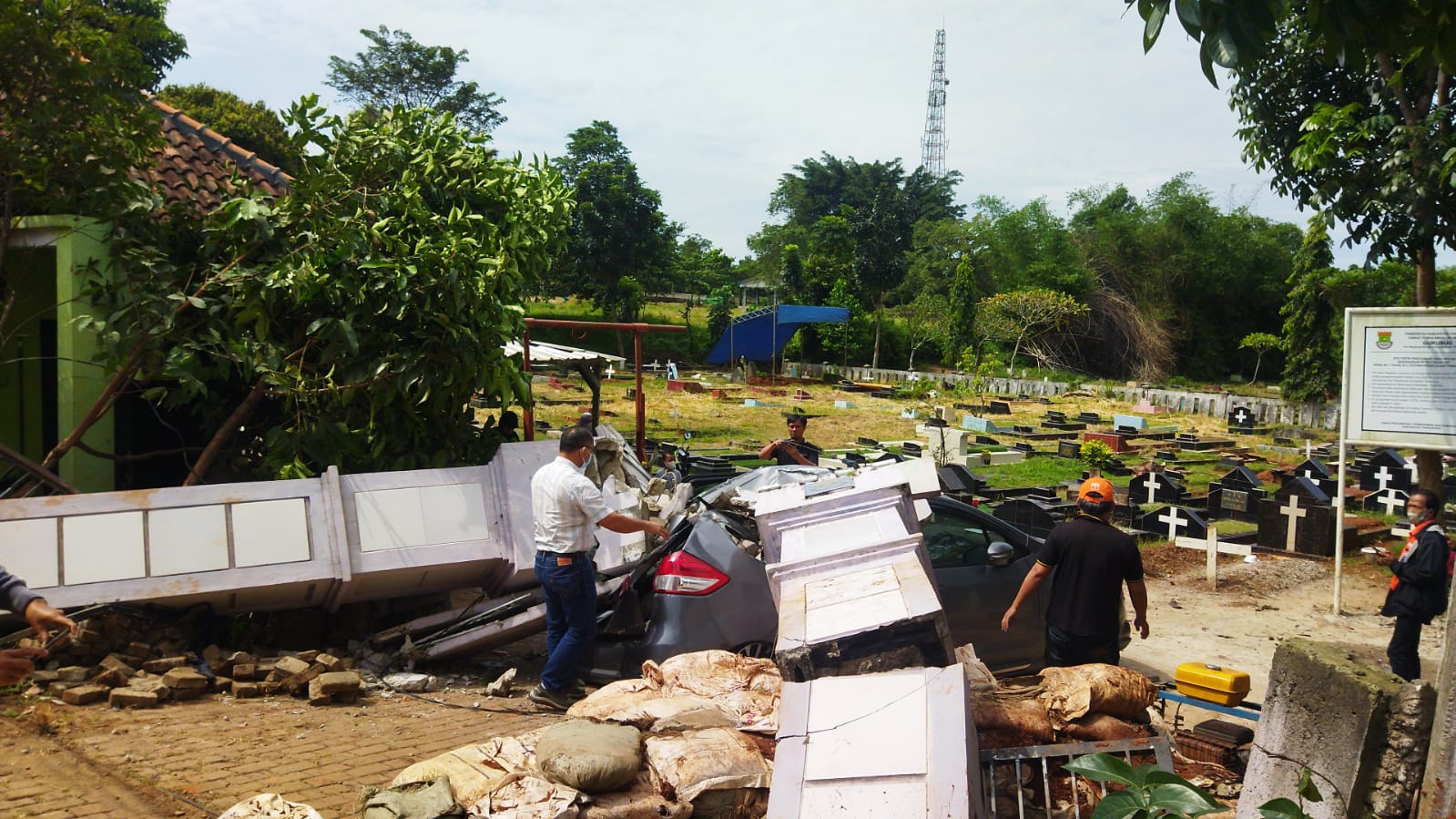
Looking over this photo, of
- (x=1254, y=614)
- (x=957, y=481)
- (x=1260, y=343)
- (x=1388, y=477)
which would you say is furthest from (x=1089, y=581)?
(x=1260, y=343)

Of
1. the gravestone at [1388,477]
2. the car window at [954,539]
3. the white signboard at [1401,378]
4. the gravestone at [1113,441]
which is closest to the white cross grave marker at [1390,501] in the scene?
the gravestone at [1388,477]

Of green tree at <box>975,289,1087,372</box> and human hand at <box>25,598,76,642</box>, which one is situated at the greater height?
green tree at <box>975,289,1087,372</box>

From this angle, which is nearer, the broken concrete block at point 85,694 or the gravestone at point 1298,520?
the broken concrete block at point 85,694

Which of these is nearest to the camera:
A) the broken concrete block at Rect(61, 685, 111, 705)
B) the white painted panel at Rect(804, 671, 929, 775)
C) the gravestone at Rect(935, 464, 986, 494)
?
the white painted panel at Rect(804, 671, 929, 775)

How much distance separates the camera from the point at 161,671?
5691mm

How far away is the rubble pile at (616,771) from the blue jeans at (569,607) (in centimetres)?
120

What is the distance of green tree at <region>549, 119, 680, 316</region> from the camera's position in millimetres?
43969

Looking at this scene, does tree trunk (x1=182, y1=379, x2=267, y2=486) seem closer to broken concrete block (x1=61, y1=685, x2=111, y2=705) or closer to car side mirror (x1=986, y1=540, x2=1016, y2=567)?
broken concrete block (x1=61, y1=685, x2=111, y2=705)

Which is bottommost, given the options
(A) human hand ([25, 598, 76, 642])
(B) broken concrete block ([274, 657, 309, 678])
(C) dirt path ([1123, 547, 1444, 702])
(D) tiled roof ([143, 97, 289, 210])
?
(C) dirt path ([1123, 547, 1444, 702])

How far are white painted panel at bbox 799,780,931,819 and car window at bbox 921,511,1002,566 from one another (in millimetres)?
3088

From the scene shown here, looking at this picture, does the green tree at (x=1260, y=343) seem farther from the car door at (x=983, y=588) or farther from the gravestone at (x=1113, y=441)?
the car door at (x=983, y=588)

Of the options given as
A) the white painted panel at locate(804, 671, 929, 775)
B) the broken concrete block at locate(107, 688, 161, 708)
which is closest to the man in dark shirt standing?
the white painted panel at locate(804, 671, 929, 775)

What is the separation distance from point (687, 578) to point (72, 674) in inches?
136

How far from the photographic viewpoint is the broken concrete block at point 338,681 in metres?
5.66
